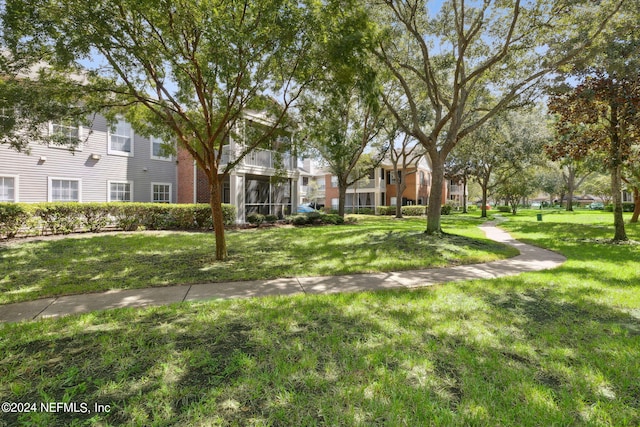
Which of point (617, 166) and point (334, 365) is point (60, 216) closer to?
point (334, 365)

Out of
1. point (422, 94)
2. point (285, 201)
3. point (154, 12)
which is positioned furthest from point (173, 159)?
point (422, 94)

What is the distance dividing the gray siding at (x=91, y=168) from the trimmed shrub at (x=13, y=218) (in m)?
2.93

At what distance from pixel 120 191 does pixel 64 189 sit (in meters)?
2.36

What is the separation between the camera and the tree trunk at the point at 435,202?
1154 centimetres

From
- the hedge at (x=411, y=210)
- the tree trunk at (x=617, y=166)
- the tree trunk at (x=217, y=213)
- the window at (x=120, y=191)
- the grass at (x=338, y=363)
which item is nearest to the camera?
the grass at (x=338, y=363)

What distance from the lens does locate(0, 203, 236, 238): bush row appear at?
10484 mm

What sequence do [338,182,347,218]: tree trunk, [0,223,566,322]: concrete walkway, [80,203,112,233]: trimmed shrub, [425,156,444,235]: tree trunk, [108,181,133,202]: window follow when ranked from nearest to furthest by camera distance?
[0,223,566,322]: concrete walkway
[425,156,444,235]: tree trunk
[80,203,112,233]: trimmed shrub
[108,181,133,202]: window
[338,182,347,218]: tree trunk

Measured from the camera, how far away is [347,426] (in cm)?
207

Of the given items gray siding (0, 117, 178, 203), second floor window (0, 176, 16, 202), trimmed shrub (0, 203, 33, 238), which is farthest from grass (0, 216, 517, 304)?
gray siding (0, 117, 178, 203)

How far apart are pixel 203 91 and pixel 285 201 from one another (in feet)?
44.8

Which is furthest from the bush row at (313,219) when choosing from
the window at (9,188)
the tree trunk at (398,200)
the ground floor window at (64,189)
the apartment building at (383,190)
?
the apartment building at (383,190)

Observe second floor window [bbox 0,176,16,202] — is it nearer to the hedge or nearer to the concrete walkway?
the concrete walkway

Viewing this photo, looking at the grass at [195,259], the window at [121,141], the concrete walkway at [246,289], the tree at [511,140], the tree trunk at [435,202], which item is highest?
the tree at [511,140]

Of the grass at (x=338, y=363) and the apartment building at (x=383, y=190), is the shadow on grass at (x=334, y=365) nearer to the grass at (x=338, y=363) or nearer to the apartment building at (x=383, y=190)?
the grass at (x=338, y=363)
